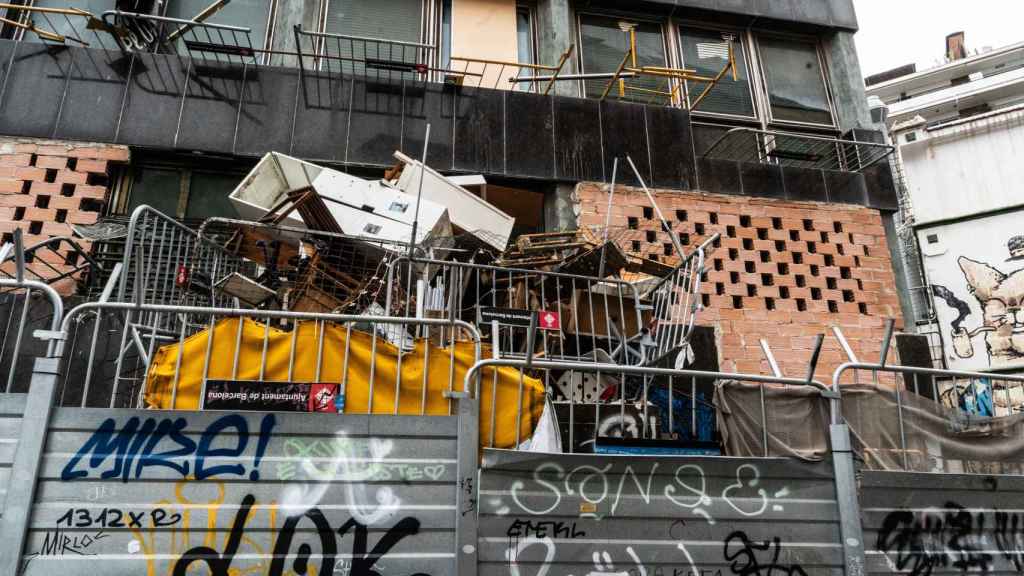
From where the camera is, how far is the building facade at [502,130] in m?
8.60

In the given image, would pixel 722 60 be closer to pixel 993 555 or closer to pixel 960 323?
pixel 993 555

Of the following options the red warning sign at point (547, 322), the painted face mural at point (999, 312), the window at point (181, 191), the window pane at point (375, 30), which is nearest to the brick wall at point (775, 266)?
the red warning sign at point (547, 322)

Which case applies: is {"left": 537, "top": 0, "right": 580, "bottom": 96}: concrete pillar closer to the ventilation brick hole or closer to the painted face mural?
the ventilation brick hole

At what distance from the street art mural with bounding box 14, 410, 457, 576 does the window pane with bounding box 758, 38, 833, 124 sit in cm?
942

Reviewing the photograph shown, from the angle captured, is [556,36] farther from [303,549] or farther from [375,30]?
[303,549]

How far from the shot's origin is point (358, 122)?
916 cm

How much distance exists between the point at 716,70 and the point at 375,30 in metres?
5.76

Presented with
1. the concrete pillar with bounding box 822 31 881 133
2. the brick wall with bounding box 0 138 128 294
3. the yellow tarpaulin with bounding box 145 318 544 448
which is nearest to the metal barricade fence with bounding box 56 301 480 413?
the yellow tarpaulin with bounding box 145 318 544 448

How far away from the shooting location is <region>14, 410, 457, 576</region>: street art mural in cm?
416

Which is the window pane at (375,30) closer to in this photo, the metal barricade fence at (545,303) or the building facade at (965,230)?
the metal barricade fence at (545,303)

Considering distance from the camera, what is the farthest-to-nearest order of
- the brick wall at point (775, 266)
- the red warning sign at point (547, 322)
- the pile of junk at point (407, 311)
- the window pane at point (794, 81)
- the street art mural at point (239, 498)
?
the window pane at point (794, 81)
the brick wall at point (775, 266)
the red warning sign at point (547, 322)
the pile of junk at point (407, 311)
the street art mural at point (239, 498)

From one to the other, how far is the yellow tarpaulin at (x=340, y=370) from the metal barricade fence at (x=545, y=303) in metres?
1.00

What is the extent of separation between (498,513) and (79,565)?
8.63 feet

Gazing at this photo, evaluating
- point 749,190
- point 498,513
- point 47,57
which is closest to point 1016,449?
point 498,513
